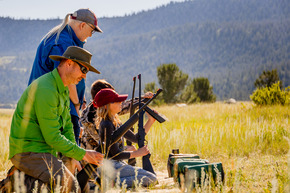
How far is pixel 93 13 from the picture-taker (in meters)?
3.66

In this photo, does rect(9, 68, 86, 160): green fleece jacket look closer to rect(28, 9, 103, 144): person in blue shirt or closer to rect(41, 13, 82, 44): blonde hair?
rect(28, 9, 103, 144): person in blue shirt

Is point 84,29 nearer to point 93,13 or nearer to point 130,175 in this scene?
point 93,13

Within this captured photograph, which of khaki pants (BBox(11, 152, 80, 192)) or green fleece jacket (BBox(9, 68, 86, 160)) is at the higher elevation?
green fleece jacket (BBox(9, 68, 86, 160))

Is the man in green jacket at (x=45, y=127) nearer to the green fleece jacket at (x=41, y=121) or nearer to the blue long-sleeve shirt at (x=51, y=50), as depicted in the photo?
the green fleece jacket at (x=41, y=121)

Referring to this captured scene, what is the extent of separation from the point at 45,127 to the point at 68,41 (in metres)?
1.19

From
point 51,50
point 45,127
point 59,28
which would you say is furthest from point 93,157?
point 59,28

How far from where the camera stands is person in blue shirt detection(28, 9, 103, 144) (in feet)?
11.3

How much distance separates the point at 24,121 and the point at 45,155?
331 mm

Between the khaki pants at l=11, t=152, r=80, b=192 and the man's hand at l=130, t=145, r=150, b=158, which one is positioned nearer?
the khaki pants at l=11, t=152, r=80, b=192

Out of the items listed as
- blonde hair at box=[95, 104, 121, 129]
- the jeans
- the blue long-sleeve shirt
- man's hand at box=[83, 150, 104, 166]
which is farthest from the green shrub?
man's hand at box=[83, 150, 104, 166]

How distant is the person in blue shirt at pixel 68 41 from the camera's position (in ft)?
11.3

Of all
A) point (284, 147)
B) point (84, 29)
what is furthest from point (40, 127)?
point (284, 147)

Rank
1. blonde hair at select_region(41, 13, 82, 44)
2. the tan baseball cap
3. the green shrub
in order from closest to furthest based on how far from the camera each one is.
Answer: blonde hair at select_region(41, 13, 82, 44)
the tan baseball cap
the green shrub

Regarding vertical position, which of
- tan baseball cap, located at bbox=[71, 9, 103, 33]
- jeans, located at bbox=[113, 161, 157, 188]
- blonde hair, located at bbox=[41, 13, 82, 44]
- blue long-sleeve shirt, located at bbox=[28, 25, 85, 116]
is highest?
tan baseball cap, located at bbox=[71, 9, 103, 33]
